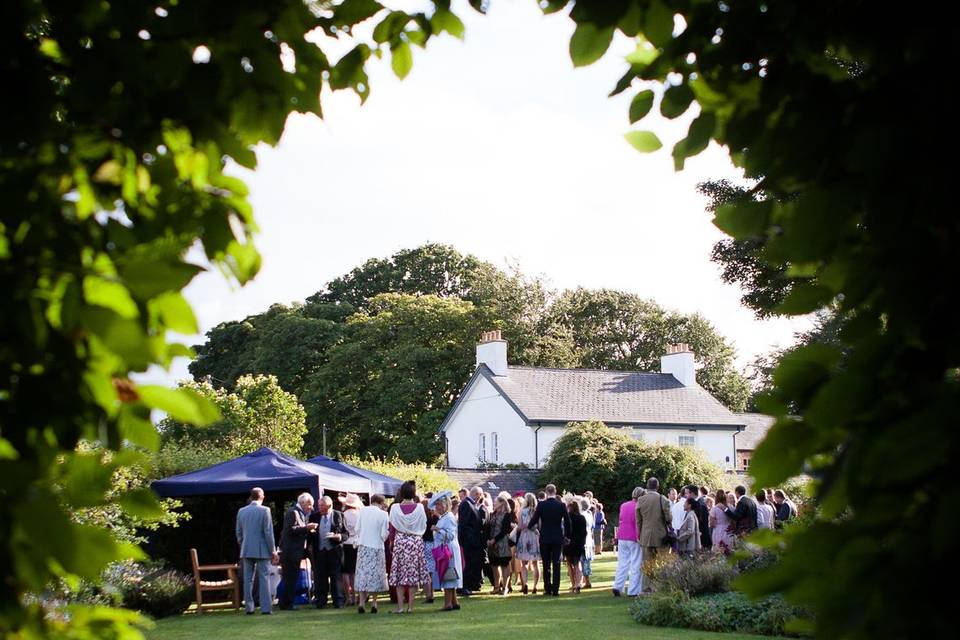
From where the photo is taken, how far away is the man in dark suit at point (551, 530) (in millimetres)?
16406

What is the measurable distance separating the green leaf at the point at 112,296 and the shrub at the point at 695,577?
40.2 feet

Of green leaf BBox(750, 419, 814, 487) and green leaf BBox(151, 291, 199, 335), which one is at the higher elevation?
green leaf BBox(151, 291, 199, 335)

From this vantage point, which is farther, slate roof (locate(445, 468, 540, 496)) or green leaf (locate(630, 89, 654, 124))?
slate roof (locate(445, 468, 540, 496))

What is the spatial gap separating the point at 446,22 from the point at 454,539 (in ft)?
43.9

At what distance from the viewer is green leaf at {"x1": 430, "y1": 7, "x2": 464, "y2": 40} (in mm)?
3033

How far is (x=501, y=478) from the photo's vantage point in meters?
34.8

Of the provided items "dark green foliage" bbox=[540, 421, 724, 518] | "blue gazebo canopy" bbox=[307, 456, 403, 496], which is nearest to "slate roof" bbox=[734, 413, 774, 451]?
"dark green foliage" bbox=[540, 421, 724, 518]

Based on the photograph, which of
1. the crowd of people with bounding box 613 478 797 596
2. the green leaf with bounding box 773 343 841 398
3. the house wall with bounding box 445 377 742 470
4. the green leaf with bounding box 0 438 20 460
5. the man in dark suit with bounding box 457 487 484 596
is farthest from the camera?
the house wall with bounding box 445 377 742 470

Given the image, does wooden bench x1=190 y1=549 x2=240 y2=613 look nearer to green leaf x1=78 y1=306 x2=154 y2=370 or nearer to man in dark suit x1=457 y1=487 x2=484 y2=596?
man in dark suit x1=457 y1=487 x2=484 y2=596

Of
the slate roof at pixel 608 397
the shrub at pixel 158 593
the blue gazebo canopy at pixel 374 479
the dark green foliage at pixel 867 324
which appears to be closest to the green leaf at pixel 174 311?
the dark green foliage at pixel 867 324

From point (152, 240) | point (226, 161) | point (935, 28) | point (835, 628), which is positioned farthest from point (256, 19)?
point (835, 628)

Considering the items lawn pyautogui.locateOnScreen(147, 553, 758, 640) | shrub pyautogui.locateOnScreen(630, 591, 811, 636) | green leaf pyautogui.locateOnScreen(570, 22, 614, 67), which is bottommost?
lawn pyautogui.locateOnScreen(147, 553, 758, 640)

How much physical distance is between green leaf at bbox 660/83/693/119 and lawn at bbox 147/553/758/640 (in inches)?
378

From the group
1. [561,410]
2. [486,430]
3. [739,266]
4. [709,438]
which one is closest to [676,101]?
[739,266]
